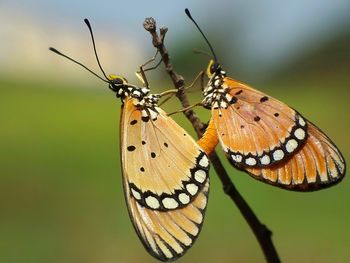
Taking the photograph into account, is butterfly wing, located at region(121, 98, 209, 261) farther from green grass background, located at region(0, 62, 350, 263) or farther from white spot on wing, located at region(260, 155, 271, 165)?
green grass background, located at region(0, 62, 350, 263)

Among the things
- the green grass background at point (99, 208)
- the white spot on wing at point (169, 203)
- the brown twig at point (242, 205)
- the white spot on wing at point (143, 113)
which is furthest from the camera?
the green grass background at point (99, 208)

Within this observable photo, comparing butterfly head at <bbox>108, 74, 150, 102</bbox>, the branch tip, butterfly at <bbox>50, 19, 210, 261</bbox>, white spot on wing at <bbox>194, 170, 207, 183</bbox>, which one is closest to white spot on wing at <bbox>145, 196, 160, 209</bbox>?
butterfly at <bbox>50, 19, 210, 261</bbox>

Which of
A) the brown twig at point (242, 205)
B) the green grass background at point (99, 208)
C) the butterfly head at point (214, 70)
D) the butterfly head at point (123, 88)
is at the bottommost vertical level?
the brown twig at point (242, 205)

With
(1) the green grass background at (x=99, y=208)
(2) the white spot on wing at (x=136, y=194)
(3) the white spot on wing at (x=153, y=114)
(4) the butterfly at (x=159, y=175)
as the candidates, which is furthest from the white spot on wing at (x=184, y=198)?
(1) the green grass background at (x=99, y=208)

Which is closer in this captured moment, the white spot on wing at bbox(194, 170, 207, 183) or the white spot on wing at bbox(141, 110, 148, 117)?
the white spot on wing at bbox(194, 170, 207, 183)

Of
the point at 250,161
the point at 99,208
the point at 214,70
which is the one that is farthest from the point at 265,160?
the point at 99,208

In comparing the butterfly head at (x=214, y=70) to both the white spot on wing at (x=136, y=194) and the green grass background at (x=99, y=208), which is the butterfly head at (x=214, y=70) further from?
the green grass background at (x=99, y=208)

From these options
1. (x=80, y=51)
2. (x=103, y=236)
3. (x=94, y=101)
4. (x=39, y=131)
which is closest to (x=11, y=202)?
(x=103, y=236)
